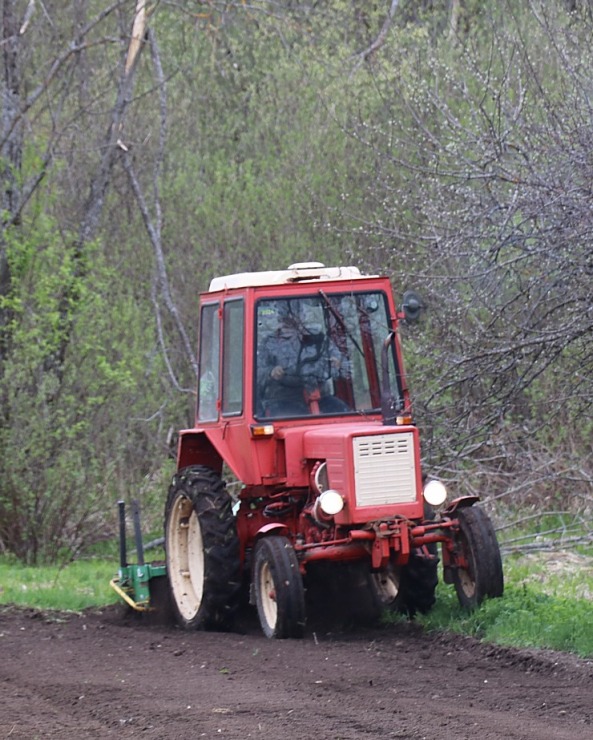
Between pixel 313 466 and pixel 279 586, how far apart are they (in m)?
0.92

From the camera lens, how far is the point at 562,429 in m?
13.7

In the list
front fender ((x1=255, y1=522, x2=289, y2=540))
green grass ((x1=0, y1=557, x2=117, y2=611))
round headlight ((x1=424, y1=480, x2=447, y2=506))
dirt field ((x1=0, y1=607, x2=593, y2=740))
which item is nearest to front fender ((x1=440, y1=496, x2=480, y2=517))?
round headlight ((x1=424, y1=480, x2=447, y2=506))

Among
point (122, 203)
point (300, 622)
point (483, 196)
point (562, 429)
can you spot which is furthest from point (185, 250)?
point (300, 622)

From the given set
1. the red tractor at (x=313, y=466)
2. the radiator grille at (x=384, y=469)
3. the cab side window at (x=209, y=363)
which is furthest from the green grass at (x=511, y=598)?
the cab side window at (x=209, y=363)

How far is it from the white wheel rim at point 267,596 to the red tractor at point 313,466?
11 mm

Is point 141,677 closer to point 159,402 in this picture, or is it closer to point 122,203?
point 159,402

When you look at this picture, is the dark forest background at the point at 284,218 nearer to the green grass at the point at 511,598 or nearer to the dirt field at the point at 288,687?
the green grass at the point at 511,598

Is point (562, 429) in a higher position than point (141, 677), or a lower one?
higher

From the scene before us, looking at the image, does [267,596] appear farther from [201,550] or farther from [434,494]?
[434,494]

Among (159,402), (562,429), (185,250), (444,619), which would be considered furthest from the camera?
(185,250)

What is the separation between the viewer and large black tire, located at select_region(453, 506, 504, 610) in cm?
832

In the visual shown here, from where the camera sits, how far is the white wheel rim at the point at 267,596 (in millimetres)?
8344

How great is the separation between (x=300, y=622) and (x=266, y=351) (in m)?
1.93

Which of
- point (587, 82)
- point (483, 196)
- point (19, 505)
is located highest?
point (587, 82)
